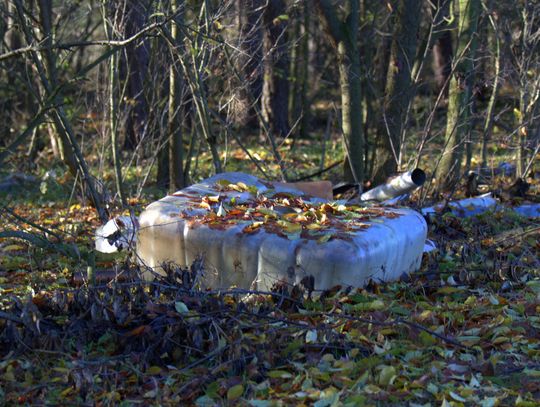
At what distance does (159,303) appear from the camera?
186 inches

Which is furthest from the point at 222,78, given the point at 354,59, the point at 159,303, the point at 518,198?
the point at 159,303

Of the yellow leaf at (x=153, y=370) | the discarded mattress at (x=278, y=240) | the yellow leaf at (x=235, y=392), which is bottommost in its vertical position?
the yellow leaf at (x=153, y=370)

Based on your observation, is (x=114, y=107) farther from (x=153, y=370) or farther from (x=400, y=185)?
(x=153, y=370)

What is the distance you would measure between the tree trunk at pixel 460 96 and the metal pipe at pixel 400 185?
4.80ft

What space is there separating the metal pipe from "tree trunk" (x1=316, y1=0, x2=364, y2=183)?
5.93ft

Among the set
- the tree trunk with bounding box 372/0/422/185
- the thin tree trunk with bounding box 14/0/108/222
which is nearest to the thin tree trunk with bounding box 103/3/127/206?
the thin tree trunk with bounding box 14/0/108/222

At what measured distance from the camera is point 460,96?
10.0 metres

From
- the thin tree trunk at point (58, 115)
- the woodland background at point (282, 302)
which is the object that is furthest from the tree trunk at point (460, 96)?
the thin tree trunk at point (58, 115)

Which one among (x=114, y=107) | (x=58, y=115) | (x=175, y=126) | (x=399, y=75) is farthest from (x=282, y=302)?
(x=399, y=75)

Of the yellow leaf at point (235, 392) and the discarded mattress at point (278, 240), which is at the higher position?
the discarded mattress at point (278, 240)

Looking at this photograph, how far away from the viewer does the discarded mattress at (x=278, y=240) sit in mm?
5500

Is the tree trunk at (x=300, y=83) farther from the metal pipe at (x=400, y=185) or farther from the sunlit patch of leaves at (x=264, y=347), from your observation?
the sunlit patch of leaves at (x=264, y=347)

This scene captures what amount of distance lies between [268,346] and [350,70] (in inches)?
260

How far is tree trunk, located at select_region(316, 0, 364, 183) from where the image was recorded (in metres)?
10.4
